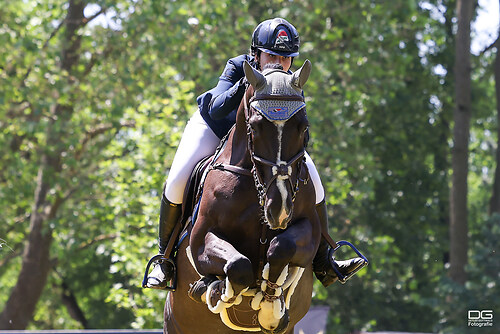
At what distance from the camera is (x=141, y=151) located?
12.9 meters

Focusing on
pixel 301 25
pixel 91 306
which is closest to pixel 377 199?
pixel 301 25

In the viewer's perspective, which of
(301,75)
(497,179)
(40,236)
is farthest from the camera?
(497,179)

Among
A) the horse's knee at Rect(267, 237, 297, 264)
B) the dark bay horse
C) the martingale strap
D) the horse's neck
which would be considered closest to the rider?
the horse's neck

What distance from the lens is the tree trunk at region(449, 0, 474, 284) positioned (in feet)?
56.2

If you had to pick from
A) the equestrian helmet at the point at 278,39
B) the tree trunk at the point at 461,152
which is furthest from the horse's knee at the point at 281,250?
the tree trunk at the point at 461,152

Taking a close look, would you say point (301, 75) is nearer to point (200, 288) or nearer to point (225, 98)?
point (225, 98)

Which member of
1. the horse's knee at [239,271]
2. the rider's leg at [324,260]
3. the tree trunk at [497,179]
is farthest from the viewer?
the tree trunk at [497,179]

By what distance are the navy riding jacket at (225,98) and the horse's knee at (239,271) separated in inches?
40.6

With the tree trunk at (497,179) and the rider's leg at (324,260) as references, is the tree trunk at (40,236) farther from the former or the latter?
the rider's leg at (324,260)

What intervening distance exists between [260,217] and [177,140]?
326 inches

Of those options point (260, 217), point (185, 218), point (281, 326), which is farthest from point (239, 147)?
point (281, 326)

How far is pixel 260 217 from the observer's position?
4.45 metres

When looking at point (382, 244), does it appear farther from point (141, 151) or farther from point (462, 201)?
point (141, 151)

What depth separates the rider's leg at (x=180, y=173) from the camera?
5.37 m
